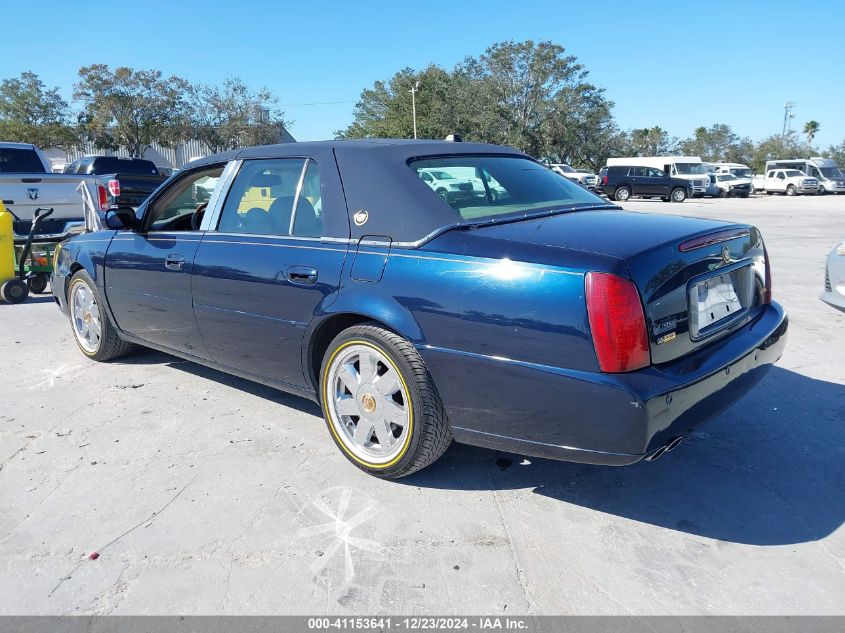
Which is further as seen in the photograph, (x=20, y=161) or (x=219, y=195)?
(x=20, y=161)

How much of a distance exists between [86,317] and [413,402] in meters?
3.53

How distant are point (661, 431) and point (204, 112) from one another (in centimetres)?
4610

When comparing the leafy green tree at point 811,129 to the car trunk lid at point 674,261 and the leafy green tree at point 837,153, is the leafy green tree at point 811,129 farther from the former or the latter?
the car trunk lid at point 674,261

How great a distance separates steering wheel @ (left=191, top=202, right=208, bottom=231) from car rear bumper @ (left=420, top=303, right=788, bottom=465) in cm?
219

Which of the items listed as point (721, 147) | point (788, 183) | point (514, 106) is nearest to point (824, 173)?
point (788, 183)

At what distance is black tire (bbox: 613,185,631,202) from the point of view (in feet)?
114

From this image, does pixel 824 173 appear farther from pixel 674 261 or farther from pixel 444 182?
pixel 674 261

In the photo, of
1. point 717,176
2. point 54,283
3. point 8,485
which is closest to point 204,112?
point 717,176

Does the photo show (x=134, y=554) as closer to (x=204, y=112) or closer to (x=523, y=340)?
(x=523, y=340)

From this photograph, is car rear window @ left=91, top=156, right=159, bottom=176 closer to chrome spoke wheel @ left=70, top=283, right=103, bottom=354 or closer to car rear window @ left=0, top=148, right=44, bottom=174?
car rear window @ left=0, top=148, right=44, bottom=174

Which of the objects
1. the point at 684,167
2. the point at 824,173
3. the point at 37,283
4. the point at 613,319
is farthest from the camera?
the point at 824,173

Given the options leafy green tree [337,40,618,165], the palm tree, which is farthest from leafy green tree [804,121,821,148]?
leafy green tree [337,40,618,165]

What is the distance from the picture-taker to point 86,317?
520cm

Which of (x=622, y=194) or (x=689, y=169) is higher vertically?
(x=689, y=169)
